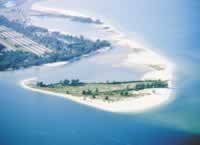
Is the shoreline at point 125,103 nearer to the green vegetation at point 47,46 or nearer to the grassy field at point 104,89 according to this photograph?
the grassy field at point 104,89

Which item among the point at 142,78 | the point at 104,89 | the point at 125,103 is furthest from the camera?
the point at 142,78

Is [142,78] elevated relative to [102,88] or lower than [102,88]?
elevated

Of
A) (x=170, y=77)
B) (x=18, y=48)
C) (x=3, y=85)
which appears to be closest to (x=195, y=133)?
(x=170, y=77)

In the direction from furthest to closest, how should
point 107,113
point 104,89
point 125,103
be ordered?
1. point 104,89
2. point 125,103
3. point 107,113

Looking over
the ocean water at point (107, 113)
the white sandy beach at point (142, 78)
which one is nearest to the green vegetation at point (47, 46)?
the ocean water at point (107, 113)

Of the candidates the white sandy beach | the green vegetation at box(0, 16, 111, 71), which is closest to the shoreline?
the white sandy beach

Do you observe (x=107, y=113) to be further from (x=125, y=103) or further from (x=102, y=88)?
(x=102, y=88)

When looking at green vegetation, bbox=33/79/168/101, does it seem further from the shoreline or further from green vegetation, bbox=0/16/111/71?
green vegetation, bbox=0/16/111/71

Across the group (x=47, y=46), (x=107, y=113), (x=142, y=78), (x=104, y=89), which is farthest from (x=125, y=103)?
(x=47, y=46)
